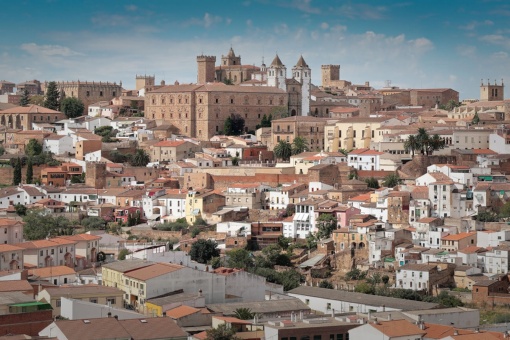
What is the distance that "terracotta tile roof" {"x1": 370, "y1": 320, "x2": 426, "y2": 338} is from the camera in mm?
20797

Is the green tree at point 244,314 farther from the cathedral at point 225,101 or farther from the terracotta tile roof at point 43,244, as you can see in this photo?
the cathedral at point 225,101

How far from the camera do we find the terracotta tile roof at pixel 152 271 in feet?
85.7

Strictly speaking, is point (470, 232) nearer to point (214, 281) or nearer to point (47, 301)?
point (214, 281)

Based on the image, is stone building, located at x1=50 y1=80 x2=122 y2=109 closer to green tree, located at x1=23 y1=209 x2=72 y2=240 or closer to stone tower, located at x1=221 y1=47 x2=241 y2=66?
stone tower, located at x1=221 y1=47 x2=241 y2=66

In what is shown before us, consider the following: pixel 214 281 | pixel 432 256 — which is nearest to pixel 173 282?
pixel 214 281

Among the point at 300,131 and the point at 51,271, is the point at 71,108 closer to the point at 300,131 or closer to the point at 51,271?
the point at 300,131

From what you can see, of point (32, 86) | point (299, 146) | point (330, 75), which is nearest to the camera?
point (299, 146)

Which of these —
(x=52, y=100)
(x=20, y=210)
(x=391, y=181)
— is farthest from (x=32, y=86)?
(x=391, y=181)

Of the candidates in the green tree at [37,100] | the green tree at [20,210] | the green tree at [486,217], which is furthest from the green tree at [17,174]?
the green tree at [486,217]

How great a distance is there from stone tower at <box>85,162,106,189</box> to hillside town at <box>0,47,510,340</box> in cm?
7

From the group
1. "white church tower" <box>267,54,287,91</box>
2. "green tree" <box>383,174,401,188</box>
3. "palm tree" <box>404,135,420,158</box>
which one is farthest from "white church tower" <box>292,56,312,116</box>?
"green tree" <box>383,174,401,188</box>

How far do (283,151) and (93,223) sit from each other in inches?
371

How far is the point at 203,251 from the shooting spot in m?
33.2

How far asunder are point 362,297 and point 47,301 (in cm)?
702
